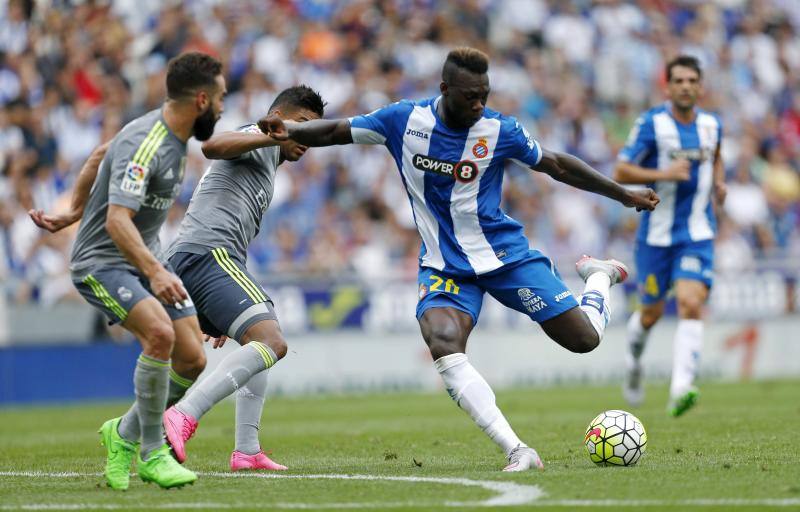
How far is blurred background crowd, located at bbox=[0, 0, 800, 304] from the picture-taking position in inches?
773

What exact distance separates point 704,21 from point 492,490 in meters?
22.5

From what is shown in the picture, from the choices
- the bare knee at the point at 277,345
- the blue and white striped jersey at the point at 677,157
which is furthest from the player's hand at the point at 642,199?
the blue and white striped jersey at the point at 677,157

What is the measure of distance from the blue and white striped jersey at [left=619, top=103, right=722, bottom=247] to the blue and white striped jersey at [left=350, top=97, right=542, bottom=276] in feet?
14.9

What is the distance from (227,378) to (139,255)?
1298 mm

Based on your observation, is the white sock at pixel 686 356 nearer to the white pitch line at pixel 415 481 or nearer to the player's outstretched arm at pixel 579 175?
the player's outstretched arm at pixel 579 175

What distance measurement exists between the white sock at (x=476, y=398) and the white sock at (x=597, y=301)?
3.50 ft

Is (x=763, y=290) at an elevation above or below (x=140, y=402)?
above

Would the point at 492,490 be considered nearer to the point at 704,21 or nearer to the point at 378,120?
the point at 378,120

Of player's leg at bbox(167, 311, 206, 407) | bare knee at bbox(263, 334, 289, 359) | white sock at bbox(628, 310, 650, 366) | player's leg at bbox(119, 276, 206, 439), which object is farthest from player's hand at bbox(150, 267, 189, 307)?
white sock at bbox(628, 310, 650, 366)

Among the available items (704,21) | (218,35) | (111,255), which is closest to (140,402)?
(111,255)

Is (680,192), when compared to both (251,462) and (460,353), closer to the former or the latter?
(460,353)

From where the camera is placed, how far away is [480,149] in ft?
26.8

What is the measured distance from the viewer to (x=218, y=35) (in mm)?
22391

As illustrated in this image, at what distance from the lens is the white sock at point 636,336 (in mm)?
13266
